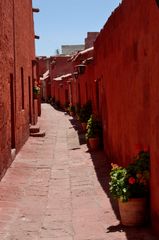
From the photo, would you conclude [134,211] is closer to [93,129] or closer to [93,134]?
[93,134]

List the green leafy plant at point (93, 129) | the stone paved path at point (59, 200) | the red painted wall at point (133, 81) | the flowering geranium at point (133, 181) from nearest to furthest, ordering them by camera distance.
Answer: the red painted wall at point (133, 81) < the flowering geranium at point (133, 181) < the stone paved path at point (59, 200) < the green leafy plant at point (93, 129)

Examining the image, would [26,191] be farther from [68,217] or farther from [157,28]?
[157,28]

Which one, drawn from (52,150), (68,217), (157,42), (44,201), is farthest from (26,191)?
(52,150)

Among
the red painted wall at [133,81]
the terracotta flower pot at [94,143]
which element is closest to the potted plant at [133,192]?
the red painted wall at [133,81]

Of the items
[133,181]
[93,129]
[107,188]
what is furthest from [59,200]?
[93,129]

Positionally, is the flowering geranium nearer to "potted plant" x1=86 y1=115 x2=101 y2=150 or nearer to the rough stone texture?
the rough stone texture

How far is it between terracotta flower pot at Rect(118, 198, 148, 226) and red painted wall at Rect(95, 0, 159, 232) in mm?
266

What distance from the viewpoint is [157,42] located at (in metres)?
5.28

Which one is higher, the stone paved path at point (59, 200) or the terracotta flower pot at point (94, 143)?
the terracotta flower pot at point (94, 143)

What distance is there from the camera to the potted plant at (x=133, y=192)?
19.3 feet

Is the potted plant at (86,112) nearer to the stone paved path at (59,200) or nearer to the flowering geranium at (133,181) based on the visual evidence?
the stone paved path at (59,200)

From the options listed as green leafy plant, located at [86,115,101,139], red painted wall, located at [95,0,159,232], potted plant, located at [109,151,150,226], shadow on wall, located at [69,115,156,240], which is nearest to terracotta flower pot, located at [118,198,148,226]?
potted plant, located at [109,151,150,226]

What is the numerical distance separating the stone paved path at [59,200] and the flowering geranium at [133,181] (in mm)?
436

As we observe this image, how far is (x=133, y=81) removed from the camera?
24.1 ft
